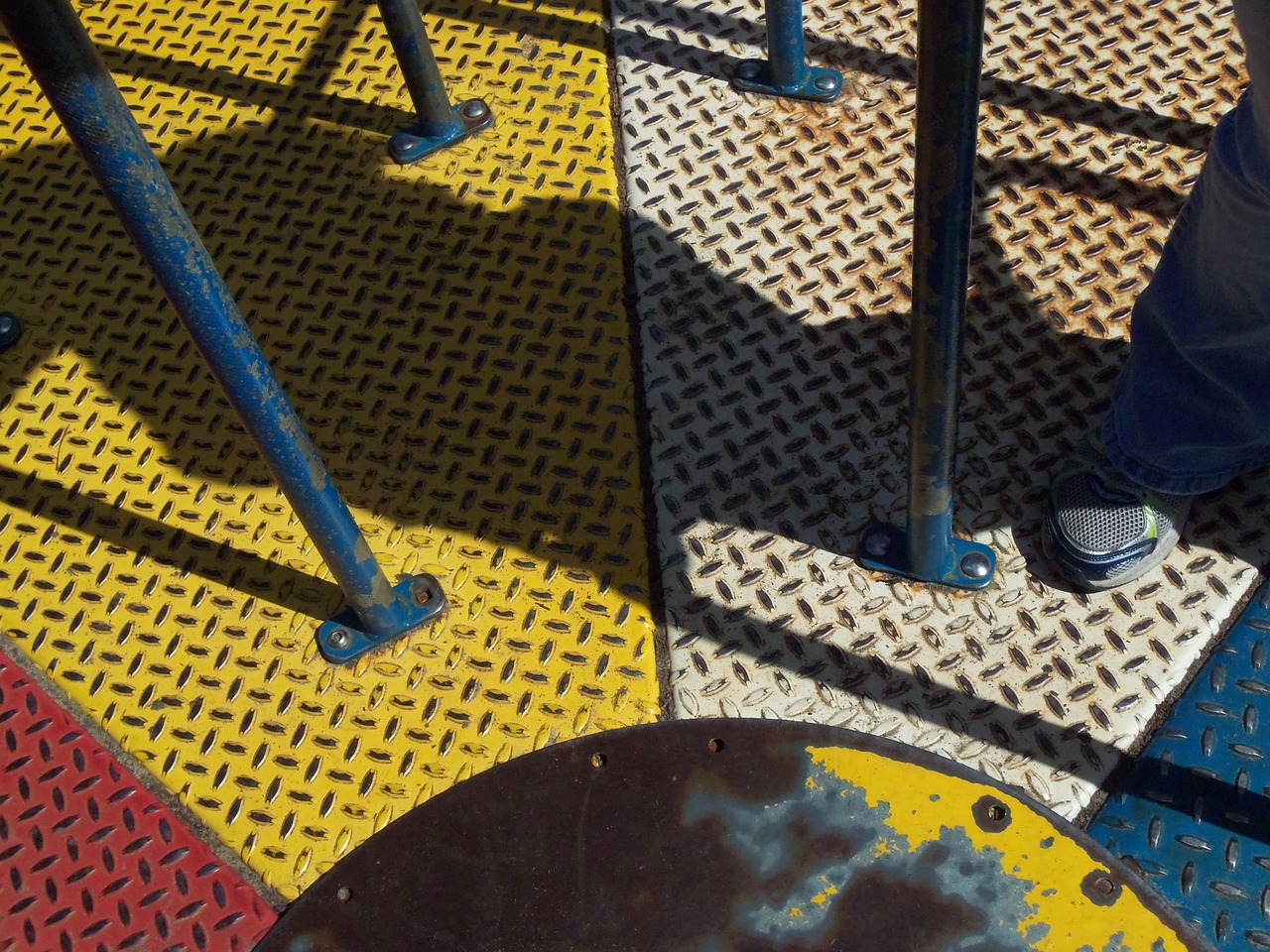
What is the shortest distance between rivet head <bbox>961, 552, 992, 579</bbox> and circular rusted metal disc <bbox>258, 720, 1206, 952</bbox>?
783 millimetres

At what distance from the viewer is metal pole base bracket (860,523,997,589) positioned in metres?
1.95

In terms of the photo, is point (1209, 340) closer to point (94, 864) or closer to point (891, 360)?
point (891, 360)

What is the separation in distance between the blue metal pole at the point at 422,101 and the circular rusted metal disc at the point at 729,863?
1647mm

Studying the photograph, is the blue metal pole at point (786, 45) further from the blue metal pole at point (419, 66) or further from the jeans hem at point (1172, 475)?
the jeans hem at point (1172, 475)

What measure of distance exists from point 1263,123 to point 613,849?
45.3 inches

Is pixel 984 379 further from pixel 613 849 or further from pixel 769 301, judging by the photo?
pixel 613 849

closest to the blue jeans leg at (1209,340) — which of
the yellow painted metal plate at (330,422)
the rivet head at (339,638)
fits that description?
the yellow painted metal plate at (330,422)

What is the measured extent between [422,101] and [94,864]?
62.1 inches

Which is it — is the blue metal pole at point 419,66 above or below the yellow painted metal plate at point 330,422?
above

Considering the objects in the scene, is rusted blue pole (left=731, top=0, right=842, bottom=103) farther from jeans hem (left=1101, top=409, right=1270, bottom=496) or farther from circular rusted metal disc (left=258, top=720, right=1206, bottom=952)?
circular rusted metal disc (left=258, top=720, right=1206, bottom=952)

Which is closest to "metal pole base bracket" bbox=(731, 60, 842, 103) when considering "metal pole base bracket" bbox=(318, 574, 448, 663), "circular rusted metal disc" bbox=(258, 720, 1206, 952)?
"metal pole base bracket" bbox=(318, 574, 448, 663)

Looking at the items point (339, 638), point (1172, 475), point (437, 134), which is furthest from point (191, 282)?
point (1172, 475)

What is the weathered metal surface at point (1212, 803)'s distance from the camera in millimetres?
1624

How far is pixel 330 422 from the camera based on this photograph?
2260mm
